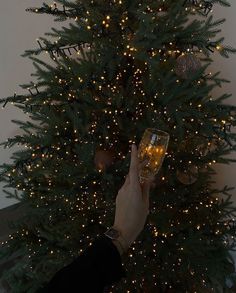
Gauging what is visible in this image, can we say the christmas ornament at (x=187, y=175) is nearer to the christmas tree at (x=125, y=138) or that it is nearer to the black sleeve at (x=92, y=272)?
the christmas tree at (x=125, y=138)

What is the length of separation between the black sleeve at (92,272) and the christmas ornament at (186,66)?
831 mm

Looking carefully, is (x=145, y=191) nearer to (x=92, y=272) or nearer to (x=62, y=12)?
(x=92, y=272)

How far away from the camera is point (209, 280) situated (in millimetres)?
1777

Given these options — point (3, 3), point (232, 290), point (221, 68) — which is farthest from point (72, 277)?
point (3, 3)

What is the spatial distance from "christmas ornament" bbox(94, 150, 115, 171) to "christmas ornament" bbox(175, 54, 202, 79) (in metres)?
0.45

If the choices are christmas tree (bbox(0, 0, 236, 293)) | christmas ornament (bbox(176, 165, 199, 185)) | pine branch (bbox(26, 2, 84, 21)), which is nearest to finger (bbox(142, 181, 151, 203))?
christmas tree (bbox(0, 0, 236, 293))

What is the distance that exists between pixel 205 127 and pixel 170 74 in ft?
0.90

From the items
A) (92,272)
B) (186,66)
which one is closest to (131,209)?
(92,272)

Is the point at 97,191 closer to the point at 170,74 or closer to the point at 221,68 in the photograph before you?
the point at 170,74

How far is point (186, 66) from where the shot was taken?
144cm

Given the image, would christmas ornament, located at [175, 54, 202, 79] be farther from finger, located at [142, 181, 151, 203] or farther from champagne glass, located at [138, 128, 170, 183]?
finger, located at [142, 181, 151, 203]

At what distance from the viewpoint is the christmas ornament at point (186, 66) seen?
4.72 feet

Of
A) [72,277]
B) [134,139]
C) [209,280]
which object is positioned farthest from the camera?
[209,280]

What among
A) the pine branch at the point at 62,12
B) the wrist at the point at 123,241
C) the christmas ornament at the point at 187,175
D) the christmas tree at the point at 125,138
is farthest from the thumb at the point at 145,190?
the pine branch at the point at 62,12
